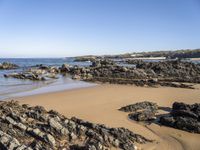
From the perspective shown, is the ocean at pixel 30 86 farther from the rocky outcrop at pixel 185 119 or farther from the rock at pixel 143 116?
the rocky outcrop at pixel 185 119

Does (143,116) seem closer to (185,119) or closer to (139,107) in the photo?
(139,107)

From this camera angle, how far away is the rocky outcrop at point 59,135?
7032 millimetres

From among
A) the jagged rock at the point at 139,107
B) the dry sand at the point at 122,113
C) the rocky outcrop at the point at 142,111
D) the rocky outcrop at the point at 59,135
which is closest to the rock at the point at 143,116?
the rocky outcrop at the point at 142,111

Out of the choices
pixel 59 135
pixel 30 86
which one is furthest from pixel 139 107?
pixel 30 86

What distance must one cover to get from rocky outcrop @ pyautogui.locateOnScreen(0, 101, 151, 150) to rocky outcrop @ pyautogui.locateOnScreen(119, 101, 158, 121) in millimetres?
2287

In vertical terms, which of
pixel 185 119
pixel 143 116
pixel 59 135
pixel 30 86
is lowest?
pixel 30 86

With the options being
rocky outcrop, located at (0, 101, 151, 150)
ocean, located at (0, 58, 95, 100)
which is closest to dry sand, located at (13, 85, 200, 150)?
rocky outcrop, located at (0, 101, 151, 150)

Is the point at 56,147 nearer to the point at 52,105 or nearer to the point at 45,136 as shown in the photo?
the point at 45,136

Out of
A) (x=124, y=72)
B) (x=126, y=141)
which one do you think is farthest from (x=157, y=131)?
(x=124, y=72)

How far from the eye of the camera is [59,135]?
779cm

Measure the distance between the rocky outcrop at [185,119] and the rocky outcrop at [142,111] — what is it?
0.76 m

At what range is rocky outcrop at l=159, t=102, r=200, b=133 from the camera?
9.21 meters

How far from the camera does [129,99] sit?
49.5 feet

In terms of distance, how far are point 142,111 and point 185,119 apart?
2277 millimetres
